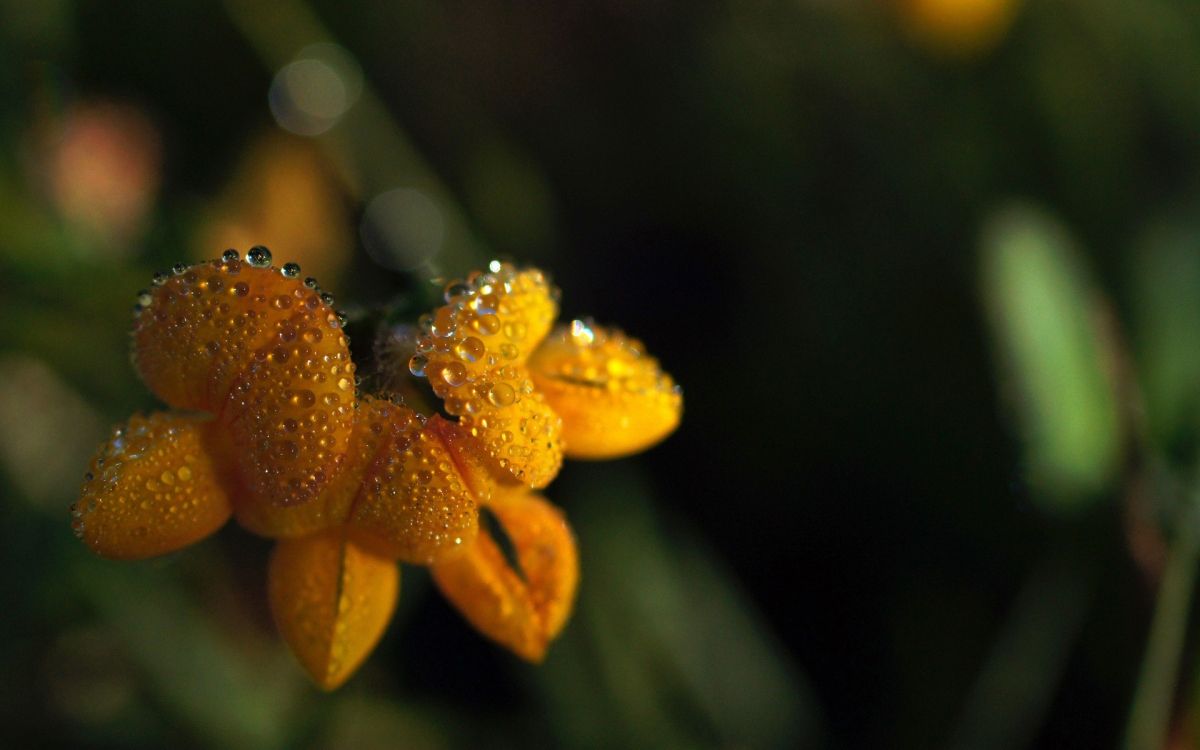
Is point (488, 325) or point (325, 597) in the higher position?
point (488, 325)

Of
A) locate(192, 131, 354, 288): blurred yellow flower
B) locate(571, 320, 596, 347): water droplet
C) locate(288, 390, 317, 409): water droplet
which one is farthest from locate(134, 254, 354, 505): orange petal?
locate(192, 131, 354, 288): blurred yellow flower

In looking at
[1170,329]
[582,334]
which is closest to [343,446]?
[582,334]

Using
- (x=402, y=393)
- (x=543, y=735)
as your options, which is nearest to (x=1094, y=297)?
(x=543, y=735)

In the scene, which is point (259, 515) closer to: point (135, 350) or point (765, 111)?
point (135, 350)

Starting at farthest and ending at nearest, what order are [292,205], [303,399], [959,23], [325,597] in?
[959,23], [292,205], [325,597], [303,399]

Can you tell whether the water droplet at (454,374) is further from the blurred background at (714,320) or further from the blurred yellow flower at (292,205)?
the blurred yellow flower at (292,205)

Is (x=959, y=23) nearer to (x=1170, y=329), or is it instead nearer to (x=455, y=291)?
(x=1170, y=329)
